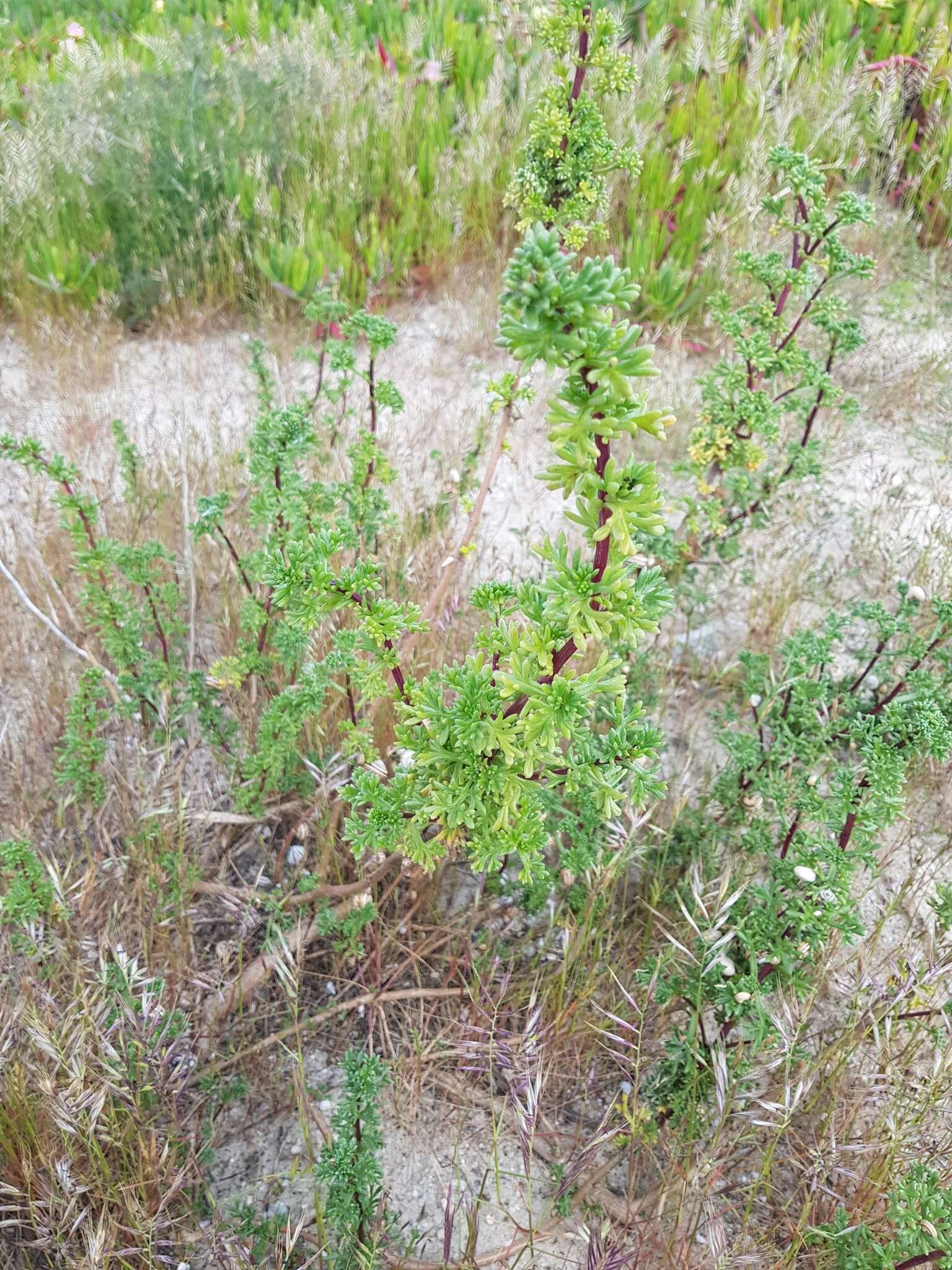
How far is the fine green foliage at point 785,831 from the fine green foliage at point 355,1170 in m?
0.56

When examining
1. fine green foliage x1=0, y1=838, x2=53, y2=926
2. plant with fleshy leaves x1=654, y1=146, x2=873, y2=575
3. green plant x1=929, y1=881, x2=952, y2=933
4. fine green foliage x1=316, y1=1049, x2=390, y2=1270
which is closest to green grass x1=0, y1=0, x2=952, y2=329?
plant with fleshy leaves x1=654, y1=146, x2=873, y2=575

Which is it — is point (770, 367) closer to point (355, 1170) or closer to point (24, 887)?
point (355, 1170)

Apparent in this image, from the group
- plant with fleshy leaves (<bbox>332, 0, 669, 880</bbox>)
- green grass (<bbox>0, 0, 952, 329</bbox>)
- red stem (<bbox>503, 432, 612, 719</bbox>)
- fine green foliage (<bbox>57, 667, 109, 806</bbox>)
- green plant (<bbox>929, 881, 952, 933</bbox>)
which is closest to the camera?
plant with fleshy leaves (<bbox>332, 0, 669, 880</bbox>)

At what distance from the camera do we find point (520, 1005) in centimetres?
195

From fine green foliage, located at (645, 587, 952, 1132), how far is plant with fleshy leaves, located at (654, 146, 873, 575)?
504 mm

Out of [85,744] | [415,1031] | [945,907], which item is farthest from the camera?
[85,744]

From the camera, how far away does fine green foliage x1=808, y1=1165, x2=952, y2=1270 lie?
1.34 m

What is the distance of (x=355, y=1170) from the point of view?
1547 millimetres

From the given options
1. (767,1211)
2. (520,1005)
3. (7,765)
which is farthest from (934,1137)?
(7,765)

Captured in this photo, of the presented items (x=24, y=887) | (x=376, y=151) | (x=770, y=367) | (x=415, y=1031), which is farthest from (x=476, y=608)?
(x=376, y=151)

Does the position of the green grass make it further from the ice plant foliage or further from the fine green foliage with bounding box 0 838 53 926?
the fine green foliage with bounding box 0 838 53 926

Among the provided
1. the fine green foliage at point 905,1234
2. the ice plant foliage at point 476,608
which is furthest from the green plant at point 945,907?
the ice plant foliage at point 476,608

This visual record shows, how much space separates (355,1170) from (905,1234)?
0.88m

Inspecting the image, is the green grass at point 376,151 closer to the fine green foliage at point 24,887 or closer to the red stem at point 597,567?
the fine green foliage at point 24,887
